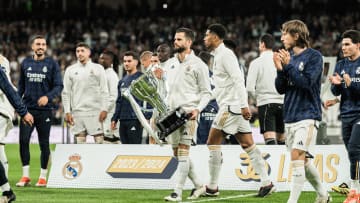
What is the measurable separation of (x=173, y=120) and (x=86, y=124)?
419 cm

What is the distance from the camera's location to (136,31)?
124 ft

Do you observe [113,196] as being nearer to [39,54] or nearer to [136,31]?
[39,54]

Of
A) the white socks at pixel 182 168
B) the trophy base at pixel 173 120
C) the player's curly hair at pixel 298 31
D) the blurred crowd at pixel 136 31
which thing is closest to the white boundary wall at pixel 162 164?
the white socks at pixel 182 168

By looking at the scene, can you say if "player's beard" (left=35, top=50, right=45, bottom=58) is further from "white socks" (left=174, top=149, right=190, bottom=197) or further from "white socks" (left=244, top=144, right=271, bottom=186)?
"white socks" (left=244, top=144, right=271, bottom=186)

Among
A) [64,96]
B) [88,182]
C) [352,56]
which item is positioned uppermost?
[352,56]

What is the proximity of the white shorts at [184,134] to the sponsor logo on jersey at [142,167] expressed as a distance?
1.62 m

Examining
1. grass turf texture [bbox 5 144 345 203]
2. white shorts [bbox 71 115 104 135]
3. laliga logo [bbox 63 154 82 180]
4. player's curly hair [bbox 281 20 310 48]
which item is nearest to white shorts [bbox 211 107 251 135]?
grass turf texture [bbox 5 144 345 203]

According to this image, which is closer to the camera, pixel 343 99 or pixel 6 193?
pixel 6 193

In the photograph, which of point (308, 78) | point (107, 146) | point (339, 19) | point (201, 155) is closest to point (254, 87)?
point (201, 155)

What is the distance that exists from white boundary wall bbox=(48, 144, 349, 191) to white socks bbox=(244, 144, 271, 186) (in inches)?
37.6

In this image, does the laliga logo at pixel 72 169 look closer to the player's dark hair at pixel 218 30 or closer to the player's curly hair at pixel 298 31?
the player's dark hair at pixel 218 30

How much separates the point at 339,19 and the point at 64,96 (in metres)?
23.2

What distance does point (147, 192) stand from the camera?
12.3 m

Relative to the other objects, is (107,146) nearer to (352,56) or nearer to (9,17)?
(352,56)
